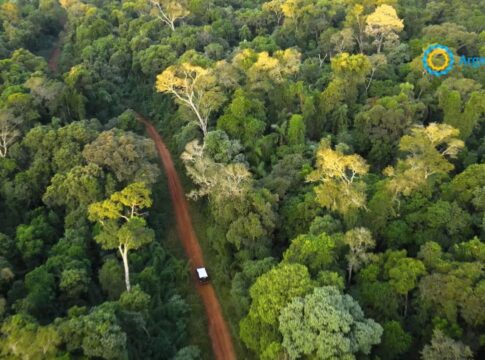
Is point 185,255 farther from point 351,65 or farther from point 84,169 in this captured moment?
point 351,65

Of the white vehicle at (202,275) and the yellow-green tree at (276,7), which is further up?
the yellow-green tree at (276,7)

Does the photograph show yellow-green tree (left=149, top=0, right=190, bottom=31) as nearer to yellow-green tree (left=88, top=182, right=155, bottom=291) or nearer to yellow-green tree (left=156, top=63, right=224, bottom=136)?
yellow-green tree (left=156, top=63, right=224, bottom=136)

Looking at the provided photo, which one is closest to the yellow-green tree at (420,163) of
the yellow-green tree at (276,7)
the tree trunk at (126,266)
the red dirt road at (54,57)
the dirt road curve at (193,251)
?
the dirt road curve at (193,251)

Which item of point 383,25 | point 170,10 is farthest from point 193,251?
point 170,10

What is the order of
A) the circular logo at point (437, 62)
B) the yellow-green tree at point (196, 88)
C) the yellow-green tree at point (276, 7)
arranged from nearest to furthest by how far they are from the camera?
the yellow-green tree at point (196, 88)
the circular logo at point (437, 62)
the yellow-green tree at point (276, 7)

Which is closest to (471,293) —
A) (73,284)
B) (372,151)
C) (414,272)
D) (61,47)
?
(414,272)

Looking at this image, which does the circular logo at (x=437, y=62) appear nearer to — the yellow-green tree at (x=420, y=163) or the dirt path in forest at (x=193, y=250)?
the yellow-green tree at (x=420, y=163)

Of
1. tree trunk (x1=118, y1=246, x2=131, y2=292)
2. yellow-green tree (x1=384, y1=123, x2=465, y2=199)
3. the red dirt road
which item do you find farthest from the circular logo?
the red dirt road
